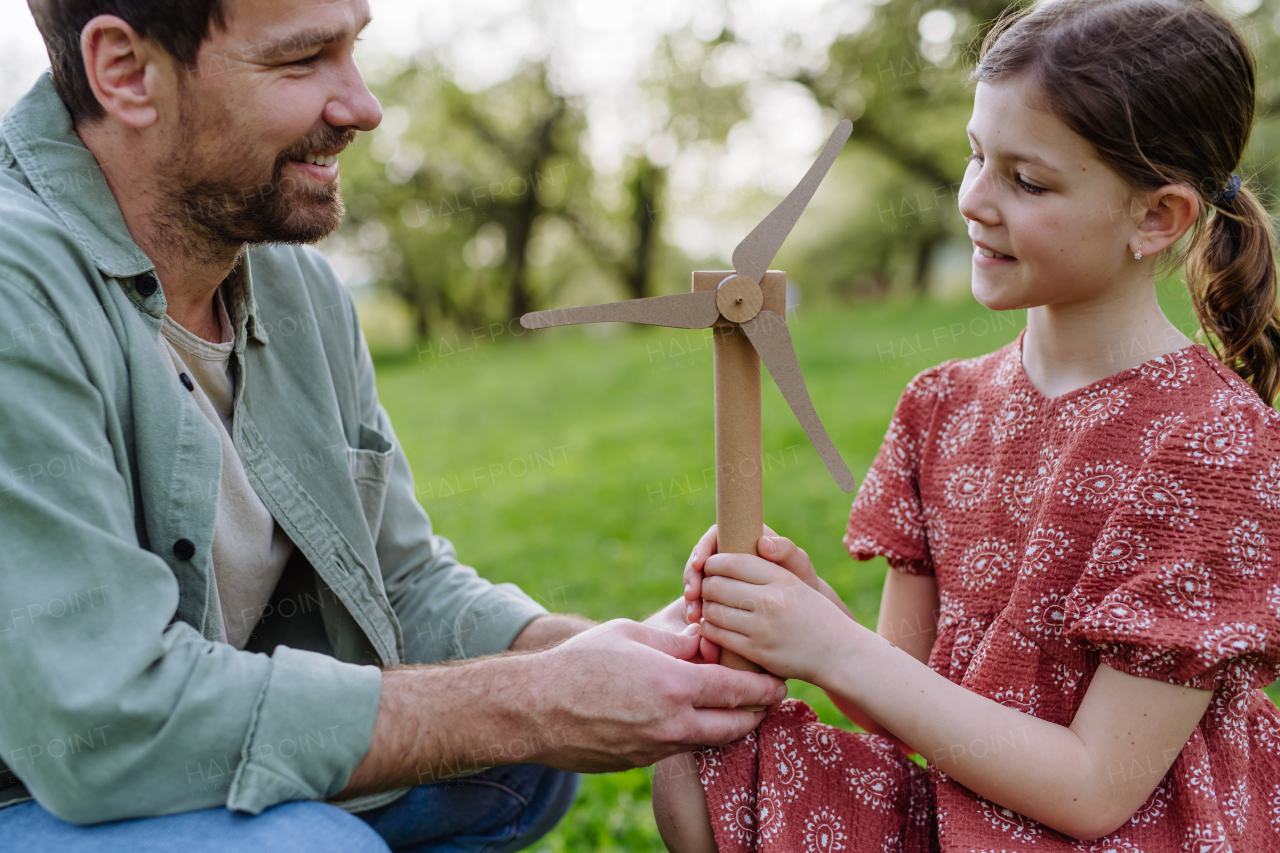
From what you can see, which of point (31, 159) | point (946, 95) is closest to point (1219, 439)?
point (31, 159)

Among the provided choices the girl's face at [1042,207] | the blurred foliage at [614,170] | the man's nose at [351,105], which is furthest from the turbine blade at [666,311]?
the blurred foliage at [614,170]

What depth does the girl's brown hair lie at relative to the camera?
2.04 meters

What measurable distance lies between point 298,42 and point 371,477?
1.23 m

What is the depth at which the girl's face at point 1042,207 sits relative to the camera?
6.77 ft

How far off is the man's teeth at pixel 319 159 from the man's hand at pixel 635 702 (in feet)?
4.71

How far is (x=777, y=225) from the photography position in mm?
2047

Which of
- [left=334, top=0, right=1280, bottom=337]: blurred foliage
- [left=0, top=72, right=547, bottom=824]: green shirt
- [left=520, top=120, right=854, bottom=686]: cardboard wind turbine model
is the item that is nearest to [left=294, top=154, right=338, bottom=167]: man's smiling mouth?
[left=0, top=72, right=547, bottom=824]: green shirt

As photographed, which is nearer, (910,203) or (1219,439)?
(1219,439)

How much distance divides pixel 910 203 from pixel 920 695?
2550 centimetres

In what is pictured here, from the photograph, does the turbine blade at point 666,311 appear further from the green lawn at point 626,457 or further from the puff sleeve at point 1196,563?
the green lawn at point 626,457

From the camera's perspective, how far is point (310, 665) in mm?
2070

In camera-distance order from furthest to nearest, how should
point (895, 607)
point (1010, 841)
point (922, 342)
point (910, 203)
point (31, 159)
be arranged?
point (910, 203) < point (922, 342) < point (895, 607) < point (31, 159) < point (1010, 841)

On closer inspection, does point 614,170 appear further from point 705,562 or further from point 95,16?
point 705,562

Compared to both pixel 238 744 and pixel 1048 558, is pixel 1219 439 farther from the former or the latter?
pixel 238 744
